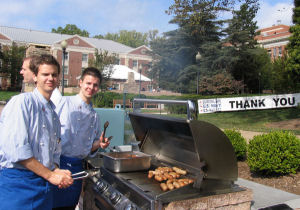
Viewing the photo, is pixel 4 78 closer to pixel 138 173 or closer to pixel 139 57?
pixel 139 57

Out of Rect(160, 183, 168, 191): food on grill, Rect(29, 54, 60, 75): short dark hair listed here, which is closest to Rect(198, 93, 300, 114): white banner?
Rect(160, 183, 168, 191): food on grill

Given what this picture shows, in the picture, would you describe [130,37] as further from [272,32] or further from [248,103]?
[248,103]

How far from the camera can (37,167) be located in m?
1.65

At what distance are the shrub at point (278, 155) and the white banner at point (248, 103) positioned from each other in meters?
14.8

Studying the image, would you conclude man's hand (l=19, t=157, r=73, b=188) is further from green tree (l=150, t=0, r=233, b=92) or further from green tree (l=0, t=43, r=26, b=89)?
green tree (l=0, t=43, r=26, b=89)

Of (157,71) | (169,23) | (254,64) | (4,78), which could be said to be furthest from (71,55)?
(254,64)

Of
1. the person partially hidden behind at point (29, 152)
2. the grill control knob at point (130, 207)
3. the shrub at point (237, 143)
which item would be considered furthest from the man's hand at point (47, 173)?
the shrub at point (237, 143)

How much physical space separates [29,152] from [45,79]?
51 centimetres

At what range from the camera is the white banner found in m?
18.0

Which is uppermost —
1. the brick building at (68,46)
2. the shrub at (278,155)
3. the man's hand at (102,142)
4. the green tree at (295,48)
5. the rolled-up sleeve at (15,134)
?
the brick building at (68,46)

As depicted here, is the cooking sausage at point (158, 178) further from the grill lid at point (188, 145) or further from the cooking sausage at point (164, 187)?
the grill lid at point (188, 145)

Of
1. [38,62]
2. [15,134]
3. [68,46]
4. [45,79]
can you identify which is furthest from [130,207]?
[68,46]

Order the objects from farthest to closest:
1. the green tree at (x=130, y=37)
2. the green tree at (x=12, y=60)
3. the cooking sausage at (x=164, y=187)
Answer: the green tree at (x=130, y=37) → the green tree at (x=12, y=60) → the cooking sausage at (x=164, y=187)

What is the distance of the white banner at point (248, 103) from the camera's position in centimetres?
1800
